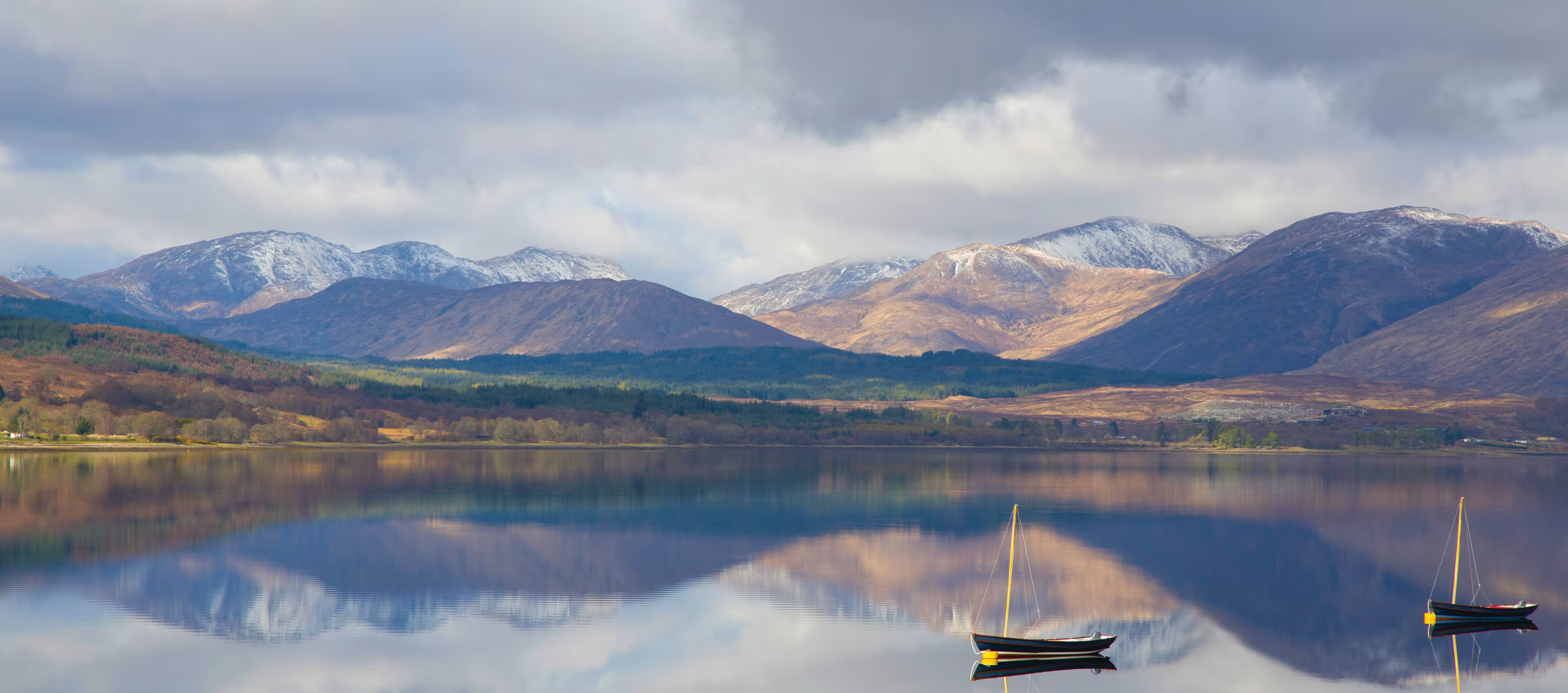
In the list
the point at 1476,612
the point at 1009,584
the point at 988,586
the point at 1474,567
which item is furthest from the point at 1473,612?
the point at 1474,567

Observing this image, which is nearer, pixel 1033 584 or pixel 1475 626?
pixel 1475 626

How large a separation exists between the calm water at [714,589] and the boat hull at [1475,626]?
801 millimetres

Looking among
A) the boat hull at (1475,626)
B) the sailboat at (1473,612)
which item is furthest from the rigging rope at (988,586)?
the sailboat at (1473,612)

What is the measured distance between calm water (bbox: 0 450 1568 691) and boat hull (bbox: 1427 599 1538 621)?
127cm

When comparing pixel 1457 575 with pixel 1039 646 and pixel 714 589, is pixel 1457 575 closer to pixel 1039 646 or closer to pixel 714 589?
pixel 1039 646

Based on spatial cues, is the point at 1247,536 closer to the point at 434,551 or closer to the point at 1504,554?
the point at 1504,554

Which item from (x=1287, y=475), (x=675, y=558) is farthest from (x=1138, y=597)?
(x=1287, y=475)

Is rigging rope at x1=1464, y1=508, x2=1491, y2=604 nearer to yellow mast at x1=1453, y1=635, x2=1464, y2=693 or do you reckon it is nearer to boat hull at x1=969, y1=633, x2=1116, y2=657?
yellow mast at x1=1453, y1=635, x2=1464, y2=693

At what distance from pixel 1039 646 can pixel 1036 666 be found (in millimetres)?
838

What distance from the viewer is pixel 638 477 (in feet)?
535

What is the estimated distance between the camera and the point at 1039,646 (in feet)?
165

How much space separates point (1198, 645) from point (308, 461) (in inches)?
6080

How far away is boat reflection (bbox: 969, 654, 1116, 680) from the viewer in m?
49.7

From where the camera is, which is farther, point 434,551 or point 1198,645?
point 434,551
